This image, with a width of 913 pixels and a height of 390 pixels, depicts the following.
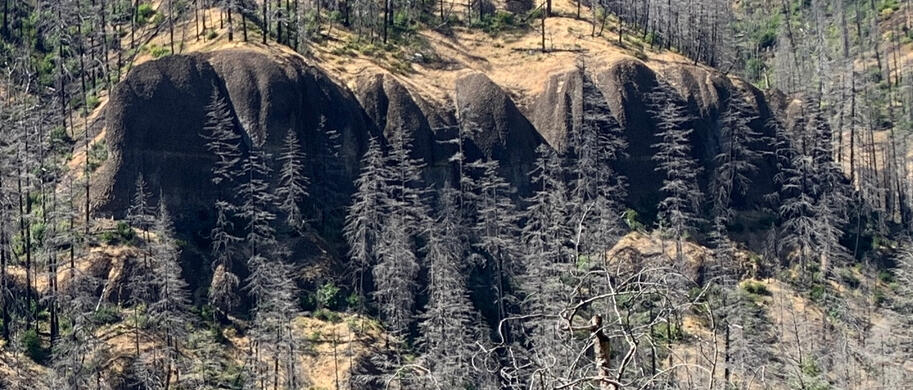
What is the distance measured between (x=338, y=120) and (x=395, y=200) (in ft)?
26.7

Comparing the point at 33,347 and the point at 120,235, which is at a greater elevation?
the point at 120,235

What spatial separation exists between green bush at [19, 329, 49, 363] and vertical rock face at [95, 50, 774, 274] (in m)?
11.1

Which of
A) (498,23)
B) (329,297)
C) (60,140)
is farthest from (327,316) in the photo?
(498,23)

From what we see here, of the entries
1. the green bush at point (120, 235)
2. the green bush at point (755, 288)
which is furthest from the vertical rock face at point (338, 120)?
the green bush at point (755, 288)

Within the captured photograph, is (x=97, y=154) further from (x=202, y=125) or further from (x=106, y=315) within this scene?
(x=106, y=315)

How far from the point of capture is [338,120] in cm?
7156

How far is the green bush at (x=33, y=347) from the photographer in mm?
53562

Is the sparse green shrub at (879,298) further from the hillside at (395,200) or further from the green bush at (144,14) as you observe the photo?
the green bush at (144,14)

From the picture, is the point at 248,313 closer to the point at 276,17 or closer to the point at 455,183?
the point at 455,183

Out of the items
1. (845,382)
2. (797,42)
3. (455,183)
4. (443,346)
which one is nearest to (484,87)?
(455,183)

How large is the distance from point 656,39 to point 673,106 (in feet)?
59.5

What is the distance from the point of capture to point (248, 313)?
6066 centimetres

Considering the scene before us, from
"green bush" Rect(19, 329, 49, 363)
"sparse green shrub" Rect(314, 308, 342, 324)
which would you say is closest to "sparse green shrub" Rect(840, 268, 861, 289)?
"sparse green shrub" Rect(314, 308, 342, 324)

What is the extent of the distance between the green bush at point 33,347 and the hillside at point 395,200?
0.46ft
